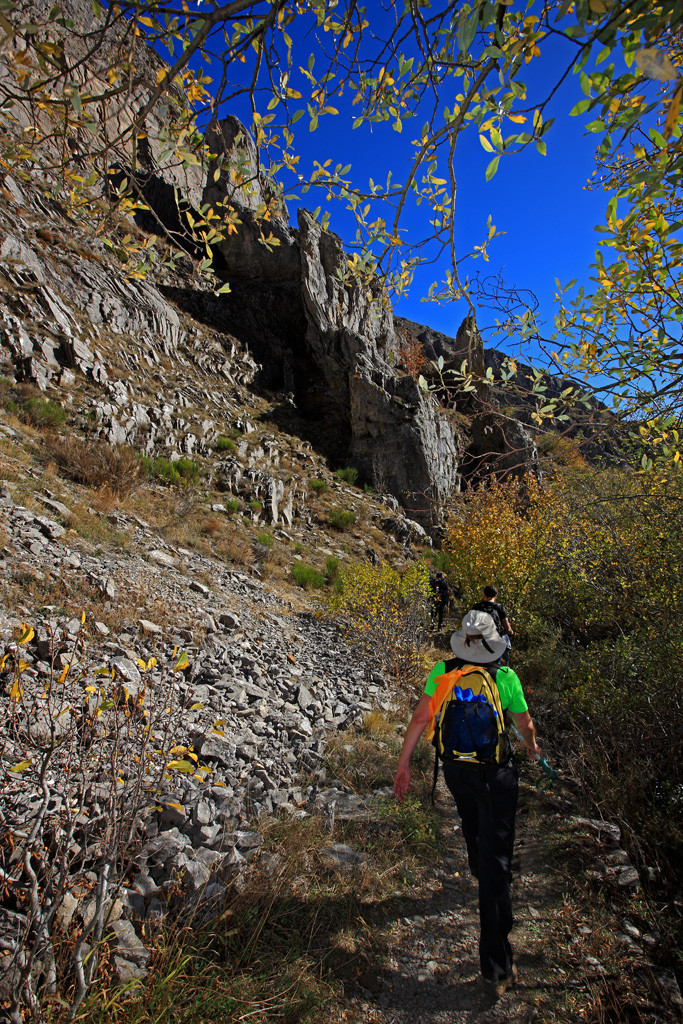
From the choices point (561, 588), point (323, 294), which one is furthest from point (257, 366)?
point (561, 588)

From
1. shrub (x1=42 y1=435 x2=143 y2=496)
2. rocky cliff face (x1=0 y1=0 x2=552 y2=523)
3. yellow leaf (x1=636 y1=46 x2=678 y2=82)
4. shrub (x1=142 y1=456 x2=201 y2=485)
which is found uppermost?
rocky cliff face (x1=0 y1=0 x2=552 y2=523)

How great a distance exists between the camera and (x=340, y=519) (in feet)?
43.9

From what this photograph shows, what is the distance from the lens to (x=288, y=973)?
76.4 inches

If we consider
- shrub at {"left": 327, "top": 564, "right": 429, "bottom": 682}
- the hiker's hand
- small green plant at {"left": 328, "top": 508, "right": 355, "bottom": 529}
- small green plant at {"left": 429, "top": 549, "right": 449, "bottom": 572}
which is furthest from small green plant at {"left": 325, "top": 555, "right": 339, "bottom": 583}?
the hiker's hand

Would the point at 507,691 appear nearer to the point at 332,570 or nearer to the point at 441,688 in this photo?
the point at 441,688

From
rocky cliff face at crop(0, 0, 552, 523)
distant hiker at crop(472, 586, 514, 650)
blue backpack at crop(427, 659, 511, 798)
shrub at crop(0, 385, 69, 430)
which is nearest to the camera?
blue backpack at crop(427, 659, 511, 798)

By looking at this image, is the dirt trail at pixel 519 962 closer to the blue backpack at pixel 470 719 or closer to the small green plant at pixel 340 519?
the blue backpack at pixel 470 719

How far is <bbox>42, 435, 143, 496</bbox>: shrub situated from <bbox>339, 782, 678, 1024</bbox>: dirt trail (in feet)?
24.9

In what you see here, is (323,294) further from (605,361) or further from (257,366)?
(605,361)

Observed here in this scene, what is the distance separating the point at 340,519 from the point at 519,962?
11292mm

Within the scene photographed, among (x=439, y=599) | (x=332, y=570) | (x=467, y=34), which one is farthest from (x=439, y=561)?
(x=467, y=34)

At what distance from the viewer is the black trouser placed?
2.15 m

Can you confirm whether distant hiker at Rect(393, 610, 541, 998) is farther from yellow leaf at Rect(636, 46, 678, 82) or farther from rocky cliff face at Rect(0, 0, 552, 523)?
rocky cliff face at Rect(0, 0, 552, 523)

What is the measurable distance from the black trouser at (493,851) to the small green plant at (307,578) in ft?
23.6
